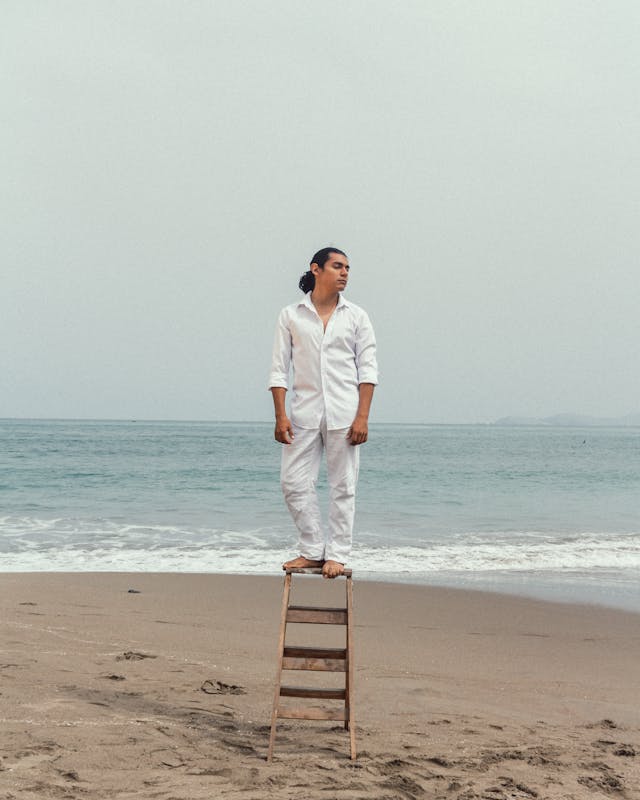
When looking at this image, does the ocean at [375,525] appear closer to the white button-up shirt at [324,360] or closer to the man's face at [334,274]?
the white button-up shirt at [324,360]

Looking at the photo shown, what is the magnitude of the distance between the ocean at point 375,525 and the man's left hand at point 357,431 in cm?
579

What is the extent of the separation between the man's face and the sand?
8.50ft

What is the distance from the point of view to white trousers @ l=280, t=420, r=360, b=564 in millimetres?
4355

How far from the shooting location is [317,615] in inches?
172

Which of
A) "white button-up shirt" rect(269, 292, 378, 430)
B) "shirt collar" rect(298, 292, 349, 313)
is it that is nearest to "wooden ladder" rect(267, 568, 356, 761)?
"white button-up shirt" rect(269, 292, 378, 430)

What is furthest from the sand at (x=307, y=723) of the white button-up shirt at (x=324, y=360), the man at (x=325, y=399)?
the white button-up shirt at (x=324, y=360)

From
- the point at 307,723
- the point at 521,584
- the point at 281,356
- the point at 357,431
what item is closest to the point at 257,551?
the point at 521,584

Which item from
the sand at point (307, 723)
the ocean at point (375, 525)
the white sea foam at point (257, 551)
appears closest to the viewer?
the sand at point (307, 723)

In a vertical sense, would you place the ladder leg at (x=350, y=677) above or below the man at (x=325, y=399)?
below

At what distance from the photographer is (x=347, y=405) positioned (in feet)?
14.4

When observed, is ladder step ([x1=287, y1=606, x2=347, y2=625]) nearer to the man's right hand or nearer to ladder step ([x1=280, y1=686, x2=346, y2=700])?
ladder step ([x1=280, y1=686, x2=346, y2=700])

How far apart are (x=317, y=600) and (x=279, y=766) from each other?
16.5ft

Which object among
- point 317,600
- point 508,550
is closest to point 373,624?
point 317,600

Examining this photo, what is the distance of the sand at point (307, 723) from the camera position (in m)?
3.89
